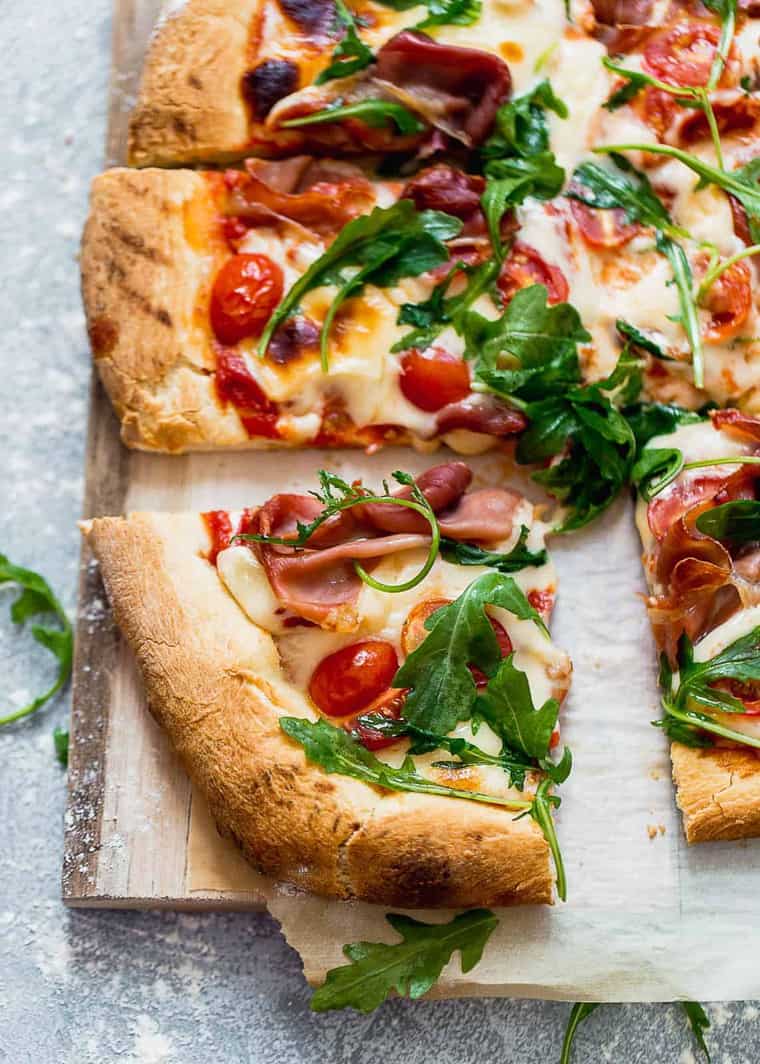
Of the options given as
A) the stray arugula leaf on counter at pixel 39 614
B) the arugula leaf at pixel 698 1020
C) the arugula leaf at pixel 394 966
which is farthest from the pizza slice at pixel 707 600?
the stray arugula leaf on counter at pixel 39 614

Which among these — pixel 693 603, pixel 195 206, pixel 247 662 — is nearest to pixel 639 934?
pixel 693 603

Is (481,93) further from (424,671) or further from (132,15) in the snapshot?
(424,671)

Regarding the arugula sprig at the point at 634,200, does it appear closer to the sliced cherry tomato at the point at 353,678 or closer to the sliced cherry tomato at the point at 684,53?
the sliced cherry tomato at the point at 684,53

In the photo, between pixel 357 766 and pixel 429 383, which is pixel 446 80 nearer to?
pixel 429 383

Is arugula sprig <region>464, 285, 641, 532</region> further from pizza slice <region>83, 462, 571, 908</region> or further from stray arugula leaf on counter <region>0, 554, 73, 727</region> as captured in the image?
stray arugula leaf on counter <region>0, 554, 73, 727</region>

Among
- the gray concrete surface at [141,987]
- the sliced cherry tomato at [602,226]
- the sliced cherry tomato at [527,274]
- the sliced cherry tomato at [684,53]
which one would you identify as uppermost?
the sliced cherry tomato at [684,53]

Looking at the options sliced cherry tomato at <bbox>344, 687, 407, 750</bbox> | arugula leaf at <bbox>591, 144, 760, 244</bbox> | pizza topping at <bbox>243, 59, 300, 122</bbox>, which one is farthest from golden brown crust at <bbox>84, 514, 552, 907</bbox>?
arugula leaf at <bbox>591, 144, 760, 244</bbox>

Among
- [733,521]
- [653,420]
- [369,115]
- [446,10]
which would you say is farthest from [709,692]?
[446,10]
